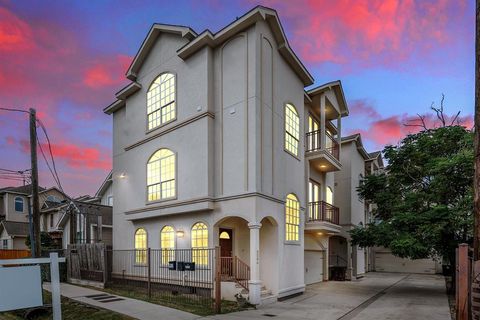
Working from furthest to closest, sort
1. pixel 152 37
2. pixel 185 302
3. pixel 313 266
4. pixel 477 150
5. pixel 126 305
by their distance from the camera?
pixel 313 266 → pixel 152 37 → pixel 185 302 → pixel 126 305 → pixel 477 150

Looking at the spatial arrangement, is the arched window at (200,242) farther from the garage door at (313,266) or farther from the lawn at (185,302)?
the garage door at (313,266)

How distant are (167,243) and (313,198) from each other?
8417mm

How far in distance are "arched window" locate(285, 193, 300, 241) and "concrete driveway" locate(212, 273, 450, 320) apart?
2.51 meters

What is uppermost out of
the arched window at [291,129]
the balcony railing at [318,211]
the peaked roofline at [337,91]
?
the peaked roofline at [337,91]

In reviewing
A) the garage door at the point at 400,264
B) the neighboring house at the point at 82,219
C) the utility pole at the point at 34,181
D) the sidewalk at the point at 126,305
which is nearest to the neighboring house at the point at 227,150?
the sidewalk at the point at 126,305

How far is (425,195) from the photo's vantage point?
54.7 feet

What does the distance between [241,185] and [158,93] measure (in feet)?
23.2

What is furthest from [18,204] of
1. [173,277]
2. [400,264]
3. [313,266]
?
[400,264]

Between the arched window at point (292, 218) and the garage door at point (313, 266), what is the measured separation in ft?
13.5

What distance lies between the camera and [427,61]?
→ 16.8 meters

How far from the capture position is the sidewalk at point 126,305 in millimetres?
10420

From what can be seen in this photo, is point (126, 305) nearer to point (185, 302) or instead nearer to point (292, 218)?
point (185, 302)

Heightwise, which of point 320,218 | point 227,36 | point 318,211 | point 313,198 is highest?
point 227,36

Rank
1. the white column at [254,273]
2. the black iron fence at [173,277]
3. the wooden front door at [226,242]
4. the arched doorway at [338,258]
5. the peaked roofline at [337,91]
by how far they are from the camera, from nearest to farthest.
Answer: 1. the white column at [254,273]
2. the black iron fence at [173,277]
3. the wooden front door at [226,242]
4. the peaked roofline at [337,91]
5. the arched doorway at [338,258]
